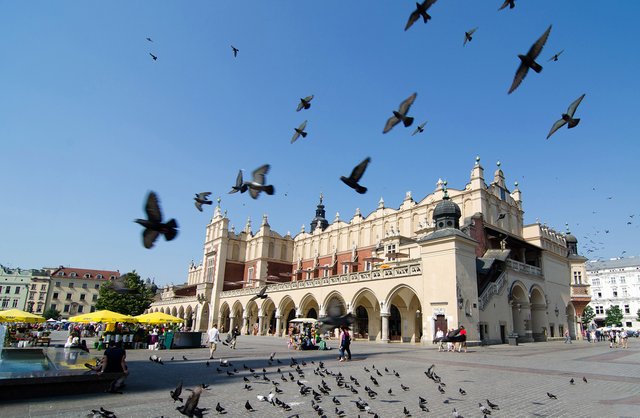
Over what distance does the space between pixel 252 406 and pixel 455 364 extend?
10.0 metres

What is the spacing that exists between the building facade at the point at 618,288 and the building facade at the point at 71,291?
10920 cm

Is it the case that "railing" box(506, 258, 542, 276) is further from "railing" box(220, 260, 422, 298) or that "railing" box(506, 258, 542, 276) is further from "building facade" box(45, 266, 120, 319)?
"building facade" box(45, 266, 120, 319)

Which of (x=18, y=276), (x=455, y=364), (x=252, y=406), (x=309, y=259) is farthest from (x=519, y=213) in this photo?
(x=18, y=276)

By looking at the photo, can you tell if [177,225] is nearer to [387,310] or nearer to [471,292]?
[471,292]

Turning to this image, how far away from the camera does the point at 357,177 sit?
8008mm

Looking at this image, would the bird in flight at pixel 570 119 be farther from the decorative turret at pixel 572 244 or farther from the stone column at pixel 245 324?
the decorative turret at pixel 572 244

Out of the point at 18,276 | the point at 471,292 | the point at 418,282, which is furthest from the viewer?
the point at 18,276

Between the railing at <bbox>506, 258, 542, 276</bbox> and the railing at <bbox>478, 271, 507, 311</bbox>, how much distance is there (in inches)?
72.3

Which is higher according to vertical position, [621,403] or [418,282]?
[418,282]

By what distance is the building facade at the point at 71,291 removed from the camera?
297 ft

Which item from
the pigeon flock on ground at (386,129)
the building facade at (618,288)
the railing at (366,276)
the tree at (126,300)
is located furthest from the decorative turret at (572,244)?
the tree at (126,300)

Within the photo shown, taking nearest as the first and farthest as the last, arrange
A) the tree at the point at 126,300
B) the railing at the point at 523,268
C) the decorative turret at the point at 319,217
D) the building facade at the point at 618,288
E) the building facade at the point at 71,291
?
the railing at the point at 523,268 < the tree at the point at 126,300 < the decorative turret at the point at 319,217 < the building facade at the point at 618,288 < the building facade at the point at 71,291

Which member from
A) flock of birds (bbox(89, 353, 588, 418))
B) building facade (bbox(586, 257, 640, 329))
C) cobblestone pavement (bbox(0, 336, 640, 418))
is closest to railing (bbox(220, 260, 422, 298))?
cobblestone pavement (bbox(0, 336, 640, 418))

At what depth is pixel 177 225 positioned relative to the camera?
7.05m
